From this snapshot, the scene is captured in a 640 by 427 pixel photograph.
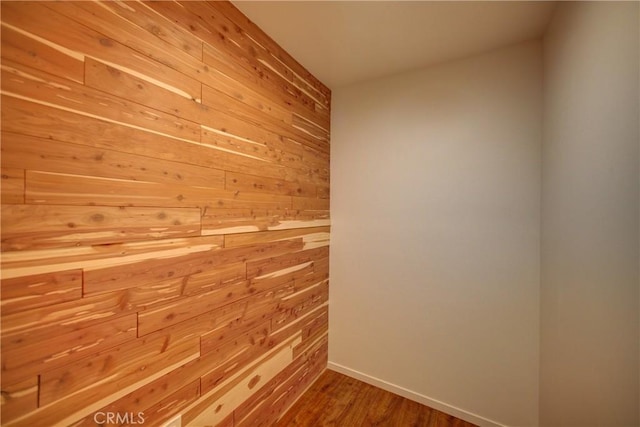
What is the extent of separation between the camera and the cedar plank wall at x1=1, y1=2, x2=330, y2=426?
29.8 inches

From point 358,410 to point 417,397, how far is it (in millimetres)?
471

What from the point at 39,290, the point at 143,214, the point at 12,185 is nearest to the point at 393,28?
the point at 143,214

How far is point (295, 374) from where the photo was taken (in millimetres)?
1891

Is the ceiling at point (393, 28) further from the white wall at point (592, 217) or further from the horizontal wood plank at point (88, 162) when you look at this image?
the horizontal wood plank at point (88, 162)

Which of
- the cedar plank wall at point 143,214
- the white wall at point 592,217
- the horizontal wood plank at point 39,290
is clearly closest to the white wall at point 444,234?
the white wall at point 592,217

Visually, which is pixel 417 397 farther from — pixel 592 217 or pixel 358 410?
pixel 592 217

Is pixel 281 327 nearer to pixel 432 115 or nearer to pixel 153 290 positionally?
pixel 153 290

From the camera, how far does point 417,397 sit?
1.92 m

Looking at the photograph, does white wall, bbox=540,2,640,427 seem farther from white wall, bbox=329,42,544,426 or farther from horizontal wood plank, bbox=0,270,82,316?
horizontal wood plank, bbox=0,270,82,316

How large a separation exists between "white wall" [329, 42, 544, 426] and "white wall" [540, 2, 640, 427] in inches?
6.3

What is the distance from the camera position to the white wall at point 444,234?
1.63 meters

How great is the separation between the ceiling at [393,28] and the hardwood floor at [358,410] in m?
2.54

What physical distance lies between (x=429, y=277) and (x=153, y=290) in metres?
1.74

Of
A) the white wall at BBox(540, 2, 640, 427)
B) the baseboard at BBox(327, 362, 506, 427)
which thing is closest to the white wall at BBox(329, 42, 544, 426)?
the baseboard at BBox(327, 362, 506, 427)
